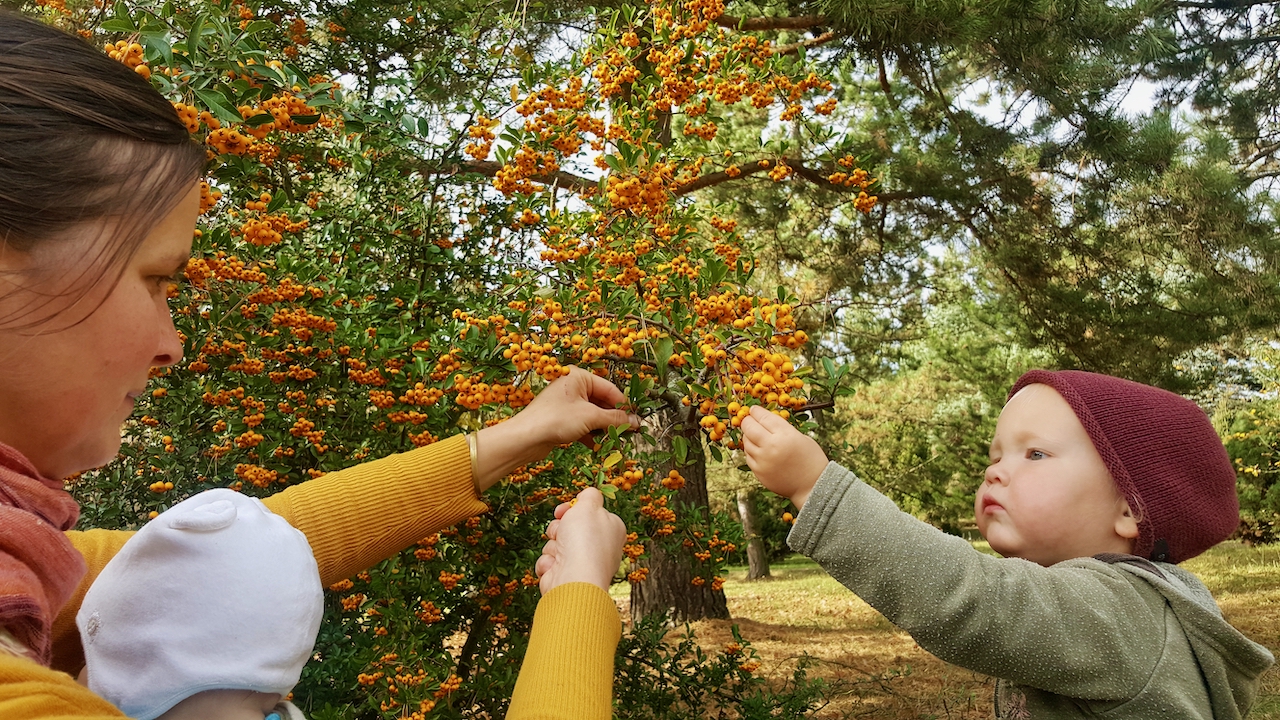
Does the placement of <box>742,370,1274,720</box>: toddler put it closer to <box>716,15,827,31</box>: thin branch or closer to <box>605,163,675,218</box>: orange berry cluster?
<box>605,163,675,218</box>: orange berry cluster

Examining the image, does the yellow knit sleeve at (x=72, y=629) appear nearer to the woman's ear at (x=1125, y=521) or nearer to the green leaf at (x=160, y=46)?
the green leaf at (x=160, y=46)

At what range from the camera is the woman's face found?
79 cm

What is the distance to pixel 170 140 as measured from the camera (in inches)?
36.6

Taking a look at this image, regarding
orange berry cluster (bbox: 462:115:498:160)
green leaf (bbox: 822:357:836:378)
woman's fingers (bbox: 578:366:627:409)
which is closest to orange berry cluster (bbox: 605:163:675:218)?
orange berry cluster (bbox: 462:115:498:160)

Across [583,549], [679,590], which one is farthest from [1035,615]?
[679,590]

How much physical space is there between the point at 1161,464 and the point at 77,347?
1.78 m

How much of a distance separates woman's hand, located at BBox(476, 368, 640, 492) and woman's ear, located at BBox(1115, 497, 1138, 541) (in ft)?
3.31

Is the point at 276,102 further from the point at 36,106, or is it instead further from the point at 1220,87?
the point at 1220,87

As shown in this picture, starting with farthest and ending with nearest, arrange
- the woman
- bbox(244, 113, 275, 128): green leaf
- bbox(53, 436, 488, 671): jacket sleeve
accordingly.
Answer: bbox(244, 113, 275, 128): green leaf
bbox(53, 436, 488, 671): jacket sleeve
the woman

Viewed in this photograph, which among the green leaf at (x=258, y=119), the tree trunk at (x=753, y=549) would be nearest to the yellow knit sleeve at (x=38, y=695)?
the green leaf at (x=258, y=119)

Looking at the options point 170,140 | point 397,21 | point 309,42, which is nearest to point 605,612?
point 170,140

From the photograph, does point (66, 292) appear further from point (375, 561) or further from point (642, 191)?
point (642, 191)

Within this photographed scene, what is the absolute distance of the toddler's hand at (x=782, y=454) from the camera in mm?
1432

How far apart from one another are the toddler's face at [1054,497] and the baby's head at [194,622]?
1.30 meters
